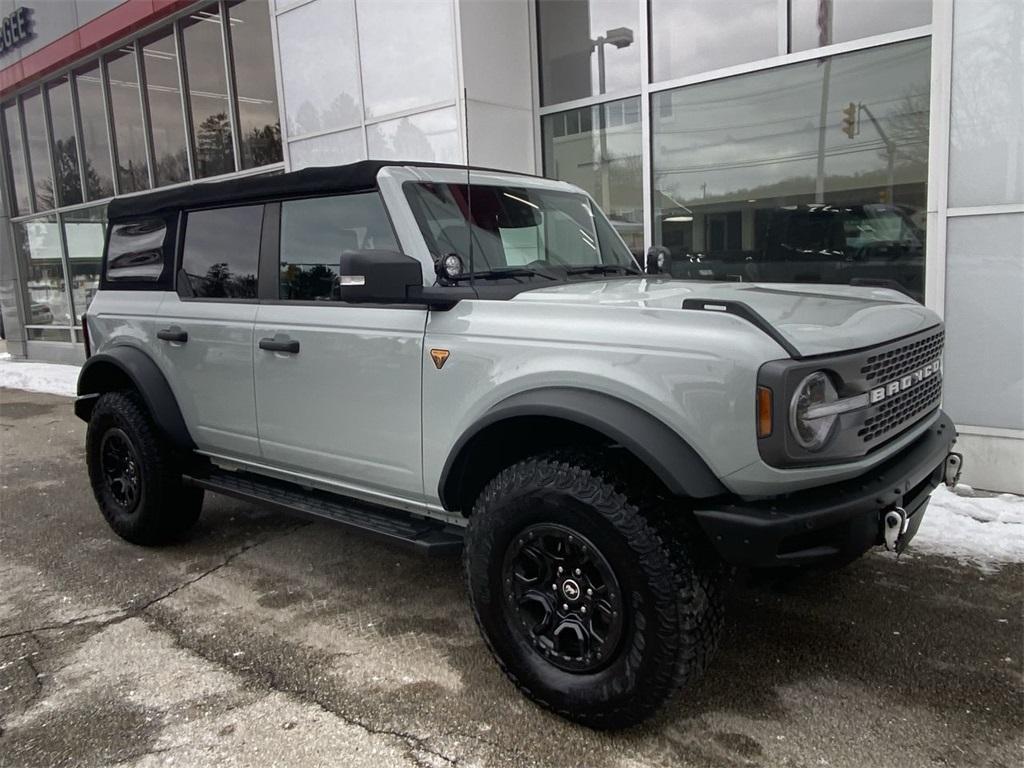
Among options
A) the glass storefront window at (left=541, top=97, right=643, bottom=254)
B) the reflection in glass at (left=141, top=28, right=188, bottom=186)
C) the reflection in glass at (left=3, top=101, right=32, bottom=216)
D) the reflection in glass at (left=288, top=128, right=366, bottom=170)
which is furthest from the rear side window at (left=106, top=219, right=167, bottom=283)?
the reflection in glass at (left=3, top=101, right=32, bottom=216)

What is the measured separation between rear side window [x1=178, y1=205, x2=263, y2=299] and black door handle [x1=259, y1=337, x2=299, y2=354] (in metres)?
0.37

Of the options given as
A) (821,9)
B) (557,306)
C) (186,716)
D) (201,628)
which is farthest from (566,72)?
(186,716)

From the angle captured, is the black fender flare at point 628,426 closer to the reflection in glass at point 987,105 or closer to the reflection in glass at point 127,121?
the reflection in glass at point 987,105

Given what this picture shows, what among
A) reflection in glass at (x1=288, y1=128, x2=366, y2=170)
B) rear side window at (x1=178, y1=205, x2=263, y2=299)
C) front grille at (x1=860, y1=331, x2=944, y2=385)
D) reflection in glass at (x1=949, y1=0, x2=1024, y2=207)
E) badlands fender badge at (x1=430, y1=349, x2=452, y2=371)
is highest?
reflection in glass at (x1=288, y1=128, x2=366, y2=170)

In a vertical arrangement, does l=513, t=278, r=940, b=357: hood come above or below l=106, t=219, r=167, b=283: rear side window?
below

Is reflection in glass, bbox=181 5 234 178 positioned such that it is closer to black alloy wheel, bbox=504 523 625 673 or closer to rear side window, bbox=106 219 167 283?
rear side window, bbox=106 219 167 283

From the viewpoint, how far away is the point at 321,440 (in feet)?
11.3

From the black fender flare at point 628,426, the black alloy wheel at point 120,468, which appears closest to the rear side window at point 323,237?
the black fender flare at point 628,426

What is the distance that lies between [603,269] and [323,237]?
1.34m

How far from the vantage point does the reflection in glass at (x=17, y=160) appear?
51.0 feet

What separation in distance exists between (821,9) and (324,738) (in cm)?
653

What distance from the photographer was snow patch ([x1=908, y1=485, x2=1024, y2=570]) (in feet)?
13.4

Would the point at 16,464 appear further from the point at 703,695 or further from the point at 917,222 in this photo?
the point at 917,222

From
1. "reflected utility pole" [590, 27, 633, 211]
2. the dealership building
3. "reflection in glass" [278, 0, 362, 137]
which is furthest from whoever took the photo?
"reflection in glass" [278, 0, 362, 137]
